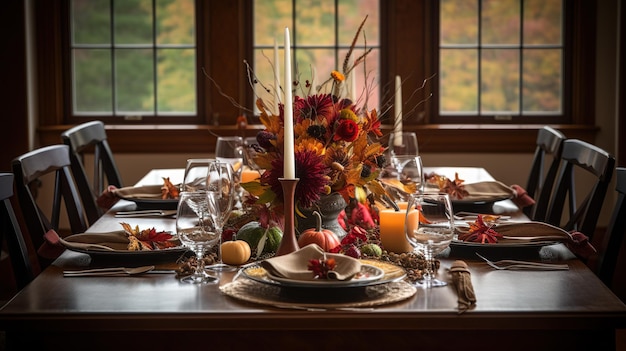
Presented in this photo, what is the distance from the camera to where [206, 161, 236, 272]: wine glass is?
5.93 ft

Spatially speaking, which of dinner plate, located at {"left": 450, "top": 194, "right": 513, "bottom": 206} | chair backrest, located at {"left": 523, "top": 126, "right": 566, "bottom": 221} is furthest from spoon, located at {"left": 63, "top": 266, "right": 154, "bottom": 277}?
chair backrest, located at {"left": 523, "top": 126, "right": 566, "bottom": 221}

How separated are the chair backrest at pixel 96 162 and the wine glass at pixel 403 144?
1.02 meters

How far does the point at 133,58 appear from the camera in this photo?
473cm

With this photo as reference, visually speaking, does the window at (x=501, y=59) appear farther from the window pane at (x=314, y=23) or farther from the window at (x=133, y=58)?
the window at (x=133, y=58)

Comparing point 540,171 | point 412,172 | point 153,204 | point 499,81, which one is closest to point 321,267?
point 412,172

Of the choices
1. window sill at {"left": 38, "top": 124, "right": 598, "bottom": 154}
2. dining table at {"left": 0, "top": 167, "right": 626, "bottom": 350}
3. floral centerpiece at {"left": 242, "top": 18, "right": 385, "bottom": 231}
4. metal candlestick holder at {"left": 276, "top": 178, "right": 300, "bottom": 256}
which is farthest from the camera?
window sill at {"left": 38, "top": 124, "right": 598, "bottom": 154}

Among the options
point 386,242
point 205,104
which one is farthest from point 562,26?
point 386,242

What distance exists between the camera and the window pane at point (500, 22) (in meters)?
4.68

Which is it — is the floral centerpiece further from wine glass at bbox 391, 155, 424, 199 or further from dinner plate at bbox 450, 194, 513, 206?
dinner plate at bbox 450, 194, 513, 206

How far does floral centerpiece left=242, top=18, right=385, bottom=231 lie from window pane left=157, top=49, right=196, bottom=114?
2702mm

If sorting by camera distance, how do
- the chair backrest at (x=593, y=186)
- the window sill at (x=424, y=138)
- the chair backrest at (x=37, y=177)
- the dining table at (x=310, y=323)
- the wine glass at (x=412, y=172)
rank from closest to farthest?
the dining table at (x=310, y=323), the chair backrest at (x=37, y=177), the chair backrest at (x=593, y=186), the wine glass at (x=412, y=172), the window sill at (x=424, y=138)

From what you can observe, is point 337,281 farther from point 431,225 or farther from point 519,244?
point 519,244

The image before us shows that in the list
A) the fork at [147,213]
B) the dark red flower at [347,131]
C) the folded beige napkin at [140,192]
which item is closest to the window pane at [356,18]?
the folded beige napkin at [140,192]

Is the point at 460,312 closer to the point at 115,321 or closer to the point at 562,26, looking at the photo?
the point at 115,321
